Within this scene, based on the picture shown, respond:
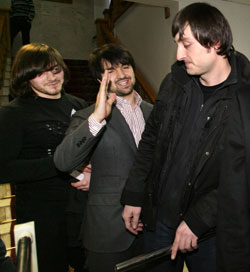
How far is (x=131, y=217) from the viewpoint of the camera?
132cm

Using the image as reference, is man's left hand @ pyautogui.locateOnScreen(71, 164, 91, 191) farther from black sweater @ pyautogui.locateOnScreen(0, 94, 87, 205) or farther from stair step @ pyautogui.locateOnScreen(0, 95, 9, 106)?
stair step @ pyautogui.locateOnScreen(0, 95, 9, 106)

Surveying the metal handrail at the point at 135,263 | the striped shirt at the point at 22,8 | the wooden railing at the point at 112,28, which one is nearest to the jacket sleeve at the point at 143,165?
the metal handrail at the point at 135,263

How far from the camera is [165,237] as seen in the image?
50.0 inches

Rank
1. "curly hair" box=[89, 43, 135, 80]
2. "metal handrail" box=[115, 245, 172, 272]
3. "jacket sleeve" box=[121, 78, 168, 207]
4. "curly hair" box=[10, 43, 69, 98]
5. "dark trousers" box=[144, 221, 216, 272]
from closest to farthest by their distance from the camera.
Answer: "metal handrail" box=[115, 245, 172, 272], "dark trousers" box=[144, 221, 216, 272], "jacket sleeve" box=[121, 78, 168, 207], "curly hair" box=[10, 43, 69, 98], "curly hair" box=[89, 43, 135, 80]

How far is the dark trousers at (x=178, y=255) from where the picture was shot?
1.17 meters

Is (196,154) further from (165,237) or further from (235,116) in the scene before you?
(165,237)

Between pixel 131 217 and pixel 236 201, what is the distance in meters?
0.59

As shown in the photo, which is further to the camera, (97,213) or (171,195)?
(97,213)

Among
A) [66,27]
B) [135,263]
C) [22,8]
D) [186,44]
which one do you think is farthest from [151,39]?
[135,263]

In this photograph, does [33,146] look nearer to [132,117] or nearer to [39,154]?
[39,154]

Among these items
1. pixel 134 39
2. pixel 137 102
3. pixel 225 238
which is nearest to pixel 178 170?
pixel 225 238

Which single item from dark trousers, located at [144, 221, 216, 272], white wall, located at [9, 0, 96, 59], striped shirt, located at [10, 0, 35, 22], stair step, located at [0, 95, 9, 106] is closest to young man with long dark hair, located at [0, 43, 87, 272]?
dark trousers, located at [144, 221, 216, 272]

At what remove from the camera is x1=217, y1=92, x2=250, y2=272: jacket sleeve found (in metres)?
0.93

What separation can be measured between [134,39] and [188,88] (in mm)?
5166
